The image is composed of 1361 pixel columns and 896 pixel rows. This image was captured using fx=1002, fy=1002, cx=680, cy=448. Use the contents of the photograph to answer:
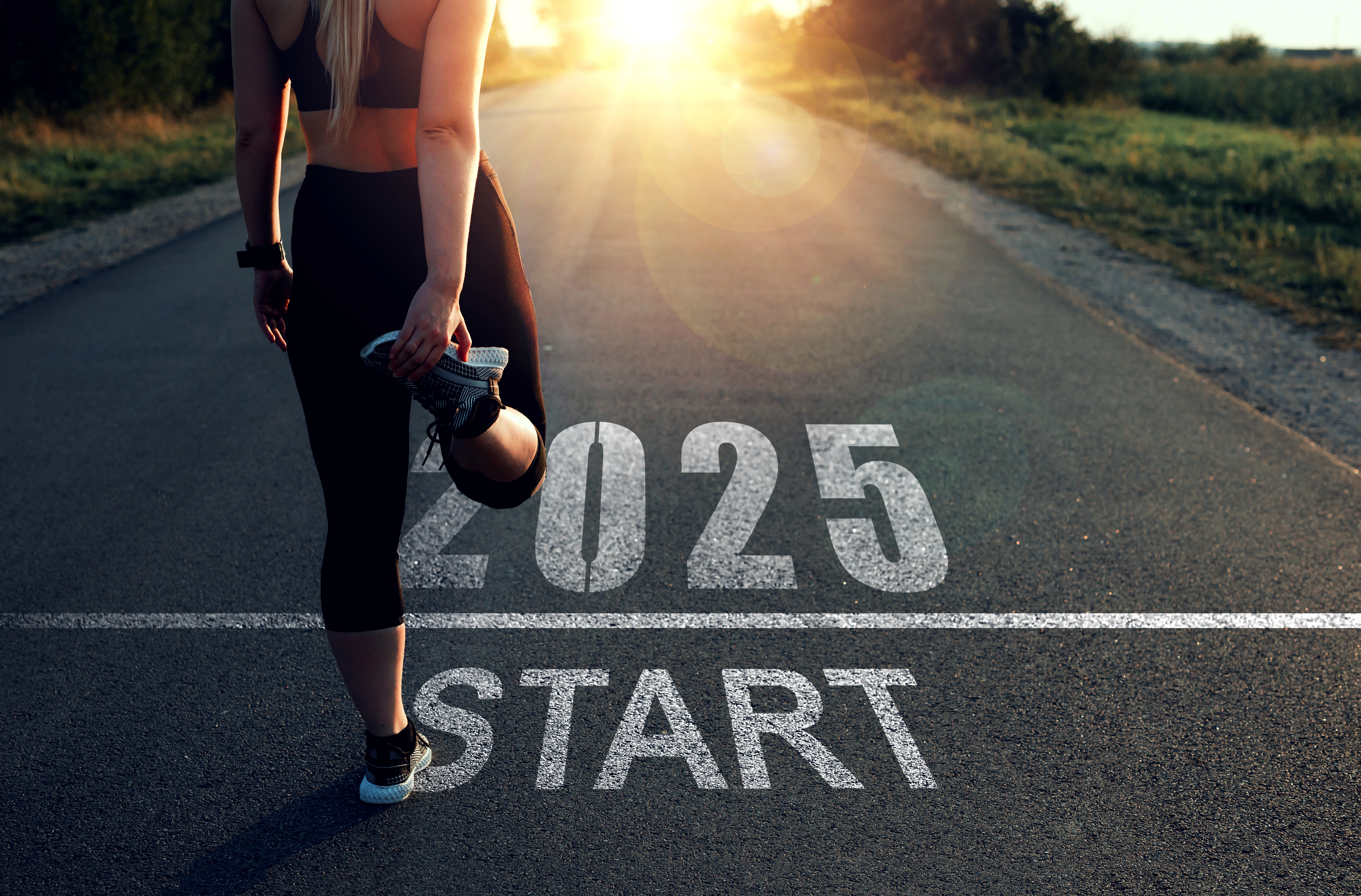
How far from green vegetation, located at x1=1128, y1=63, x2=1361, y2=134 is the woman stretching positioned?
95.3 feet

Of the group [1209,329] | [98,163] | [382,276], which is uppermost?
[98,163]

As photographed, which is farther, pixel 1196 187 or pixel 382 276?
pixel 1196 187

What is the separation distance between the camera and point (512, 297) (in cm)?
231

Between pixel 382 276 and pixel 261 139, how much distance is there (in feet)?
1.53

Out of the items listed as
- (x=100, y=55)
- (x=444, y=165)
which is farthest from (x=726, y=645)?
(x=100, y=55)

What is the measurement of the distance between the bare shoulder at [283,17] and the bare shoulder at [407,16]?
181 mm

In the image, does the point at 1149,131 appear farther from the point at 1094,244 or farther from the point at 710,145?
the point at 1094,244

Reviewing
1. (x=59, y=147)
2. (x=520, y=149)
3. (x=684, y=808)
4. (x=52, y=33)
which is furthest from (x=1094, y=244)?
(x=52, y=33)

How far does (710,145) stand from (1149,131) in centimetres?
1191

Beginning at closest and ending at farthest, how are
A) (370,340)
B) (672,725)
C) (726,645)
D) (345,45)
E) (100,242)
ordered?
(345,45), (370,340), (672,725), (726,645), (100,242)

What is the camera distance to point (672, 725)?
289 centimetres

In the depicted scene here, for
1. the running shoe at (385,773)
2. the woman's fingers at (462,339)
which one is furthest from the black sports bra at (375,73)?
the running shoe at (385,773)

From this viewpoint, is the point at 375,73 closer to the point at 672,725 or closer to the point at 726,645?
the point at 672,725

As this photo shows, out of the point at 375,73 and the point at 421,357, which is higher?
the point at 375,73
